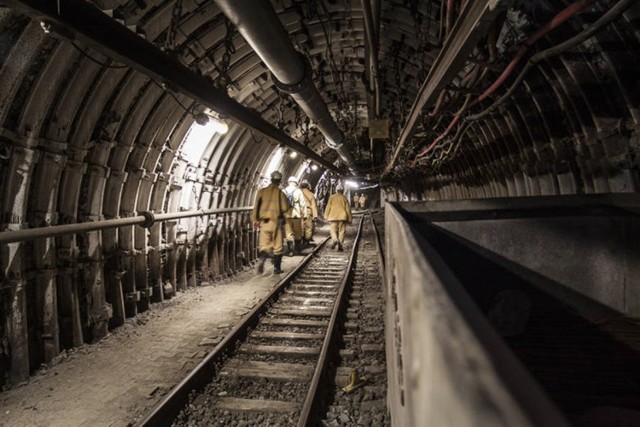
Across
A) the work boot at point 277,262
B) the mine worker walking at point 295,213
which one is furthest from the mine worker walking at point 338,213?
the work boot at point 277,262

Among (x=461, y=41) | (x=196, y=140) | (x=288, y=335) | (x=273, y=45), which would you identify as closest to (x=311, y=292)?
(x=288, y=335)

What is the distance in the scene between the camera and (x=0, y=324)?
3.71 metres

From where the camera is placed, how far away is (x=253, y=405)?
11.2 ft

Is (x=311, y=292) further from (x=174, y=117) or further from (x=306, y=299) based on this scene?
(x=174, y=117)

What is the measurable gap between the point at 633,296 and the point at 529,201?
113 centimetres

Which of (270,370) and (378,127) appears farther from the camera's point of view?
(378,127)

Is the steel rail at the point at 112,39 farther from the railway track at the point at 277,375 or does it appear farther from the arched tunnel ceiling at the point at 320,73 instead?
the railway track at the point at 277,375

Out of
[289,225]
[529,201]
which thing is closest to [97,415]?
[529,201]

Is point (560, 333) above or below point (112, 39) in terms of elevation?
below

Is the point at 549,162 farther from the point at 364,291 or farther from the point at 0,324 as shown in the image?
the point at 0,324

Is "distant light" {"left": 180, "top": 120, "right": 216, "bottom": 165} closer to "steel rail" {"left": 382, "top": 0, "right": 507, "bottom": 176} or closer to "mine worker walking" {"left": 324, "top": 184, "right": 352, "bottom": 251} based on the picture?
"steel rail" {"left": 382, "top": 0, "right": 507, "bottom": 176}

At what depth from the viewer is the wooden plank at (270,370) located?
12.8ft

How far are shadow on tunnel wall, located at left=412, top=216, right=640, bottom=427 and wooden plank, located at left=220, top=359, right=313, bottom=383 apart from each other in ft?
6.73

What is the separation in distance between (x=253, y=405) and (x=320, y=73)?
727cm
